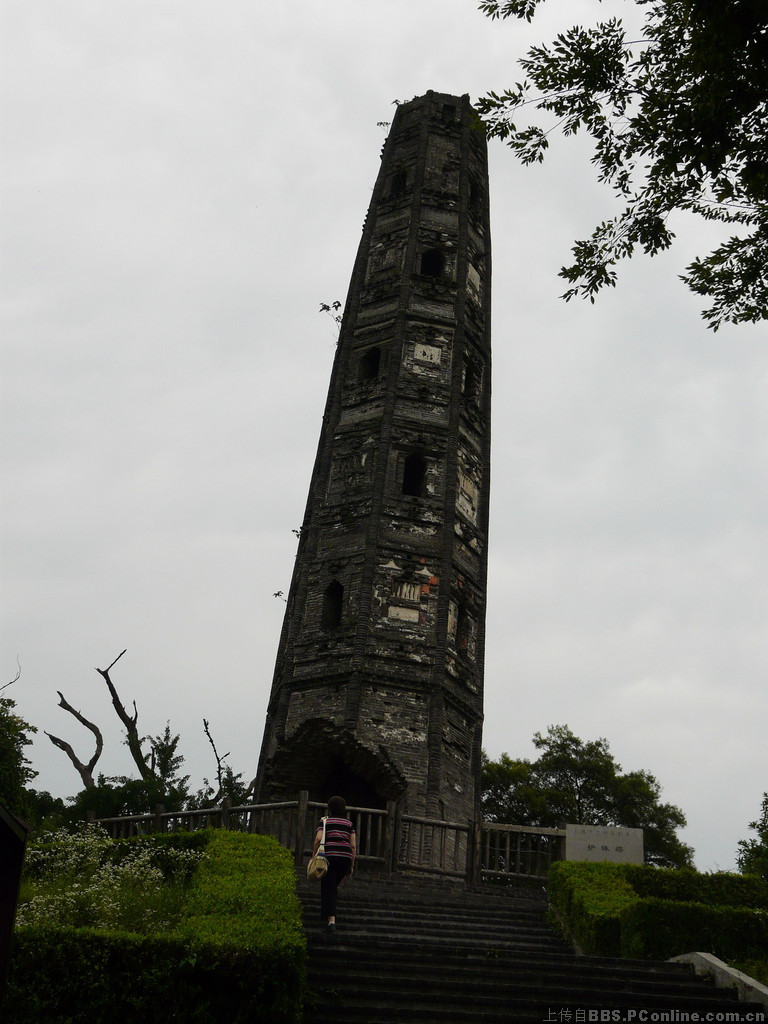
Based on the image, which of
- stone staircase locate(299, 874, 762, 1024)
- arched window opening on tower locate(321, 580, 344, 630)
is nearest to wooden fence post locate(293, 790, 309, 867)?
stone staircase locate(299, 874, 762, 1024)

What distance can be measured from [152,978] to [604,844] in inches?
369

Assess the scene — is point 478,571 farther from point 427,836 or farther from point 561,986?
point 561,986

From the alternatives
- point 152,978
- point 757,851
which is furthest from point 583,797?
point 152,978

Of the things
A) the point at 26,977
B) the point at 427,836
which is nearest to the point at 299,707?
the point at 427,836

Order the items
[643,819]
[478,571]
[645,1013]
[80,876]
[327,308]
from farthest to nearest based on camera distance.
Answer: [643,819], [327,308], [478,571], [80,876], [645,1013]

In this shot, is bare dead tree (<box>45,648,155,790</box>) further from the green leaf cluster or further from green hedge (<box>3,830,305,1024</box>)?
green hedge (<box>3,830,305,1024</box>)

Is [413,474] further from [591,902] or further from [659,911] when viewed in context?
[659,911]

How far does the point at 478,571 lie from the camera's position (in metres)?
24.1

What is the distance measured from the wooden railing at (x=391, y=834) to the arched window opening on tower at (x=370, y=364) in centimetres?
1175

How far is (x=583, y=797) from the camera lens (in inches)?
1437

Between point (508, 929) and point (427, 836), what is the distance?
246 inches

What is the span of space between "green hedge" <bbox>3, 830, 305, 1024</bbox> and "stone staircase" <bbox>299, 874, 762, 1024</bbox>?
0.71 m

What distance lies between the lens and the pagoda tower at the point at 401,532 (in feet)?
67.3

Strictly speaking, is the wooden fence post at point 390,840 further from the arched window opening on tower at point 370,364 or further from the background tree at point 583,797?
the background tree at point 583,797
